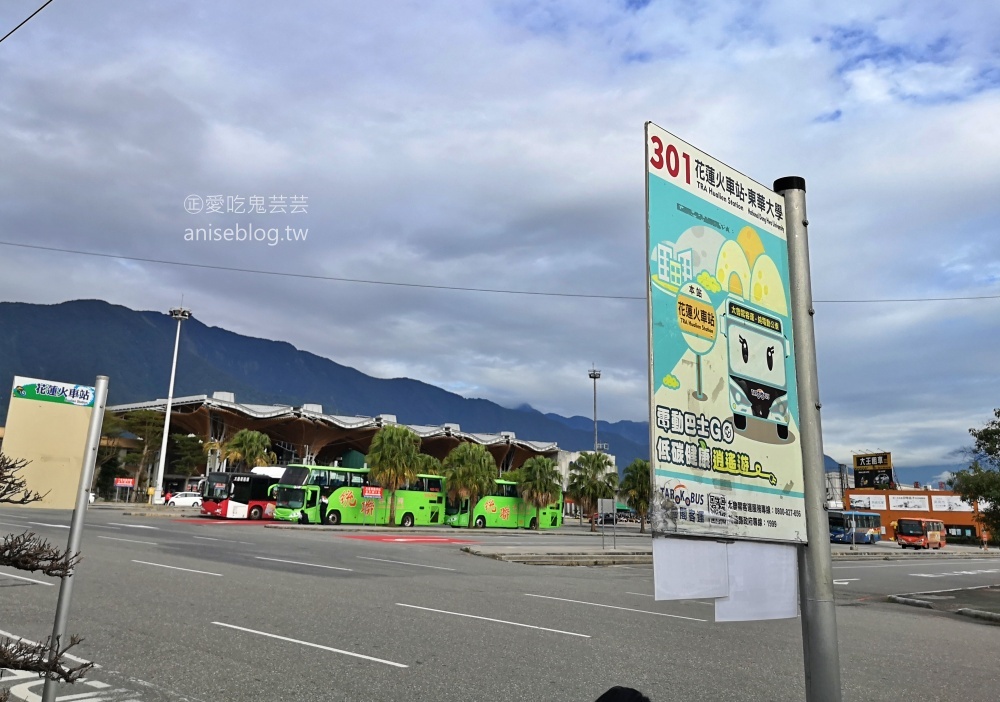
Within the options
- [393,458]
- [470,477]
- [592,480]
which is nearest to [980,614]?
[393,458]

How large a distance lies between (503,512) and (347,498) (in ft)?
47.5

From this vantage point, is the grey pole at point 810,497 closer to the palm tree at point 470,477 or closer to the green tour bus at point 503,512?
the green tour bus at point 503,512

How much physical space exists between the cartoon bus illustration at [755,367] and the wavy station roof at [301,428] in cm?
7719

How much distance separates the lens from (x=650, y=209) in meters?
2.71

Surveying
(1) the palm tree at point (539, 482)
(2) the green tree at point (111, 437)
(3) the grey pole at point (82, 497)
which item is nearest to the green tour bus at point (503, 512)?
(1) the palm tree at point (539, 482)

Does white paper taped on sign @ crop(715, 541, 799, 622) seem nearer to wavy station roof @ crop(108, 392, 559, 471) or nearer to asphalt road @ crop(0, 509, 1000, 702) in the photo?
asphalt road @ crop(0, 509, 1000, 702)

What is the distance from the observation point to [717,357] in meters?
2.79

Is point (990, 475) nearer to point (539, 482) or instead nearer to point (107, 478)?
point (539, 482)

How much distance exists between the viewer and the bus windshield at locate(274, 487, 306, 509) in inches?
1613

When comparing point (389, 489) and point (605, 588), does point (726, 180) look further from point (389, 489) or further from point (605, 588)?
point (389, 489)

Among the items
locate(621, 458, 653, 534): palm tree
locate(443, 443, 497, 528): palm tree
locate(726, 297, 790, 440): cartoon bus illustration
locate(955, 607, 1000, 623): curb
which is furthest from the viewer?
locate(621, 458, 653, 534): palm tree

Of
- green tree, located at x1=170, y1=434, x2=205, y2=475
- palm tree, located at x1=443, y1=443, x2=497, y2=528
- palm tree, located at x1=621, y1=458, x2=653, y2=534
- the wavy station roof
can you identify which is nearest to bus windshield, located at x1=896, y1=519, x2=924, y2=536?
palm tree, located at x1=621, y1=458, x2=653, y2=534

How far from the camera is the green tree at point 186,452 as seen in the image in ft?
279

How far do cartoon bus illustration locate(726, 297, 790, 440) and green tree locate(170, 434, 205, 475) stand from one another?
90535 mm
